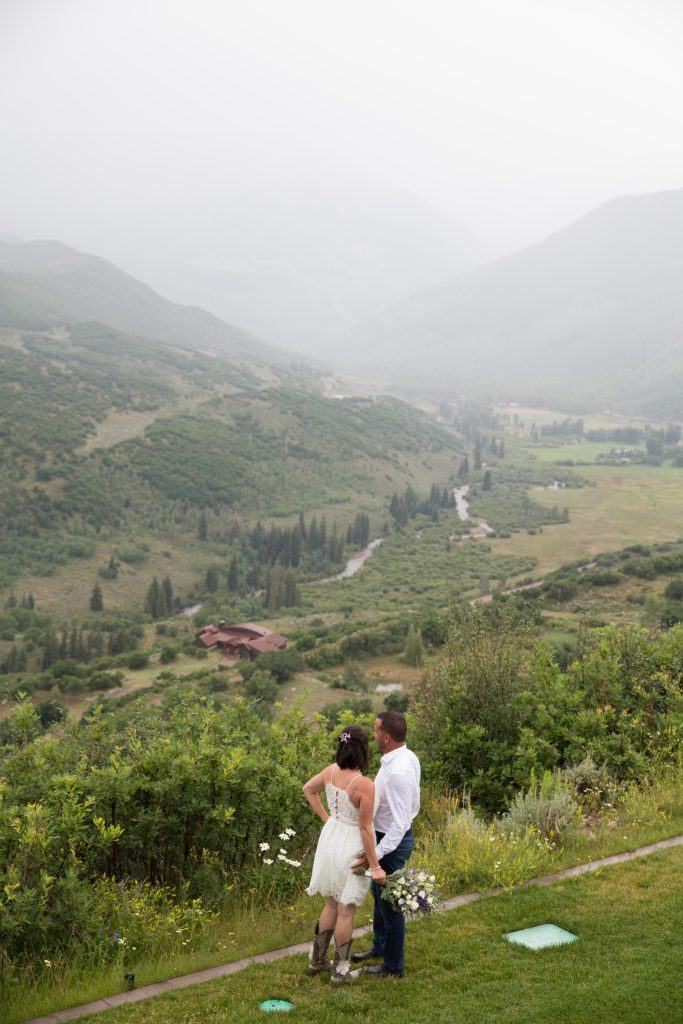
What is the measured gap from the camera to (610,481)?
17300cm

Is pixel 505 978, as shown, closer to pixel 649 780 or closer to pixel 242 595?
pixel 649 780

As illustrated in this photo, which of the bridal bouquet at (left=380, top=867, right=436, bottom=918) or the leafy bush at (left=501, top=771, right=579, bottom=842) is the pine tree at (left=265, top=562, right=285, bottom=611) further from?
the bridal bouquet at (left=380, top=867, right=436, bottom=918)

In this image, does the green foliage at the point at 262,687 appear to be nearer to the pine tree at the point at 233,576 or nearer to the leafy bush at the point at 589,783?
the leafy bush at the point at 589,783

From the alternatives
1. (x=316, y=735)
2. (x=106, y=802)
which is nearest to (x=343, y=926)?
(x=106, y=802)

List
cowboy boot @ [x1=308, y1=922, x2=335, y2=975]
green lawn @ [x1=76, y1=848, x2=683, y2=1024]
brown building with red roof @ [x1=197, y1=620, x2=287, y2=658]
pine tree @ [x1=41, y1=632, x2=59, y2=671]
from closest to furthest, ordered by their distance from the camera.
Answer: green lawn @ [x1=76, y1=848, x2=683, y2=1024] → cowboy boot @ [x1=308, y1=922, x2=335, y2=975] → brown building with red roof @ [x1=197, y1=620, x2=287, y2=658] → pine tree @ [x1=41, y1=632, x2=59, y2=671]

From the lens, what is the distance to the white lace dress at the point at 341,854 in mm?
6145

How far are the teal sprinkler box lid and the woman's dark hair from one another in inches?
84.1

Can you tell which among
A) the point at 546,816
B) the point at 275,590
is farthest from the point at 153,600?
the point at 546,816

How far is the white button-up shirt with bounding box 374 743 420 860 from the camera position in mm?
6203

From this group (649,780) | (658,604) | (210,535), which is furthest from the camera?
(210,535)

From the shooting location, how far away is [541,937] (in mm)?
6680

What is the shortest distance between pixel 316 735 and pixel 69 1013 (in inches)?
239

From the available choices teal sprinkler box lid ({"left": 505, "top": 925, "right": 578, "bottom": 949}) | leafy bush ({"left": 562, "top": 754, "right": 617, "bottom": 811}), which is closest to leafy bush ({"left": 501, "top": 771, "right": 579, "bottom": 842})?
leafy bush ({"left": 562, "top": 754, "right": 617, "bottom": 811})

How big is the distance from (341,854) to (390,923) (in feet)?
2.14
